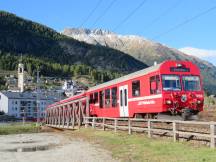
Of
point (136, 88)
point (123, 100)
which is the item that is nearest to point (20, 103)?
point (123, 100)

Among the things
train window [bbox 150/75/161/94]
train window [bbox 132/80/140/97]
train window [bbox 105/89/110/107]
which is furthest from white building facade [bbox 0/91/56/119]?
train window [bbox 150/75/161/94]

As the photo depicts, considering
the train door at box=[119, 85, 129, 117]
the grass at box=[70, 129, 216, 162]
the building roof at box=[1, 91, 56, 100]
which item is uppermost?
the building roof at box=[1, 91, 56, 100]

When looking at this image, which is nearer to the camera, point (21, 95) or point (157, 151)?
point (157, 151)

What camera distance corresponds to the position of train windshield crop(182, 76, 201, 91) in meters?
26.4

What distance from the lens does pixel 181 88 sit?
26062 millimetres

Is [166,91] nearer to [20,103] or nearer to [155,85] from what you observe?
[155,85]

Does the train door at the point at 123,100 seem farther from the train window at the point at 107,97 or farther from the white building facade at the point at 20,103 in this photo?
the white building facade at the point at 20,103

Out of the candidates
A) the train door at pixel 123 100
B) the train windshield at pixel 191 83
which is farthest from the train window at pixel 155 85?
the train door at pixel 123 100

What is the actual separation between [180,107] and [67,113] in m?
23.6

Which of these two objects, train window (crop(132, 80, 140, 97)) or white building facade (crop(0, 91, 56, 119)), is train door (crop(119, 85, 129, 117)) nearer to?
train window (crop(132, 80, 140, 97))

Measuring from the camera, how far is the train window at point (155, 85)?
2562cm

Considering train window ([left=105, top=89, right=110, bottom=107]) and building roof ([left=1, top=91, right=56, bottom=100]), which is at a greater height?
building roof ([left=1, top=91, right=56, bottom=100])

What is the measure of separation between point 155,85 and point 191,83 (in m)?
2.50

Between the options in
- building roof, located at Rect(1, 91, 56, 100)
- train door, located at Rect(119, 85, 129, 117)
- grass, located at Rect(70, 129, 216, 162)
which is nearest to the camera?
grass, located at Rect(70, 129, 216, 162)
